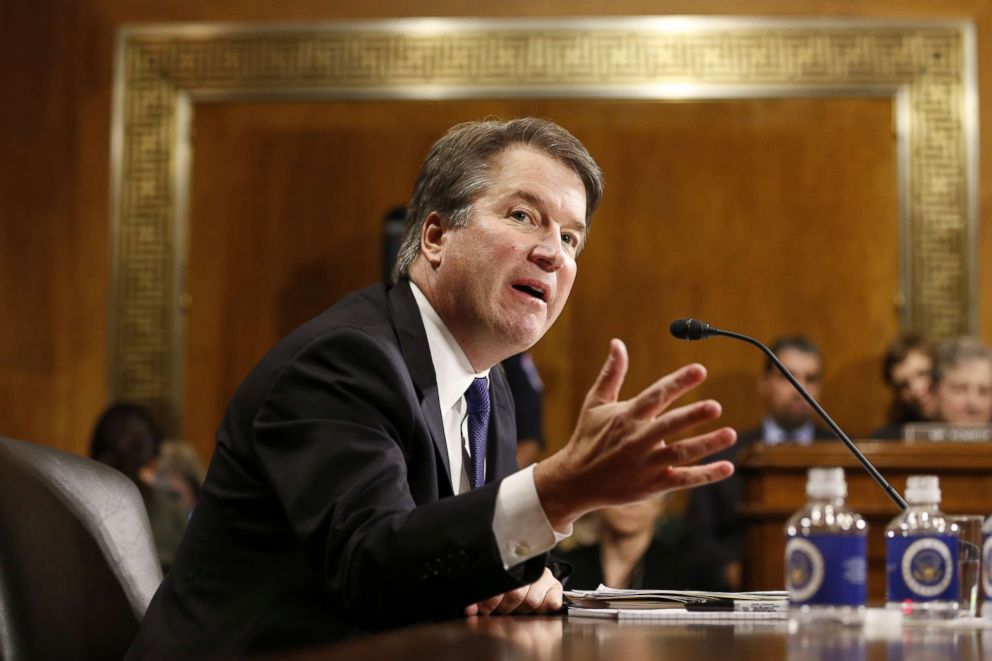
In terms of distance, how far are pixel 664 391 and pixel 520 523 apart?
0.22 m

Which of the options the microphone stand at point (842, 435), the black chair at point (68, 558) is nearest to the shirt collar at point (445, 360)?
the microphone stand at point (842, 435)

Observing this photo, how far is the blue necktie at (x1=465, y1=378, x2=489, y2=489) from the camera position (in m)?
2.05

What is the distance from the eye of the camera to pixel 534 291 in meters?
2.13

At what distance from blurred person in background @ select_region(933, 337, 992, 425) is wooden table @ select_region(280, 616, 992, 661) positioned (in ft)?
13.1

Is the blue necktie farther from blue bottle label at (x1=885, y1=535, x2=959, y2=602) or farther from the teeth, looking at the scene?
blue bottle label at (x1=885, y1=535, x2=959, y2=602)

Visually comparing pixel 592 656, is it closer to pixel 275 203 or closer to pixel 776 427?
pixel 776 427

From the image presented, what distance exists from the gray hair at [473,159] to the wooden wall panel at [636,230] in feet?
13.7

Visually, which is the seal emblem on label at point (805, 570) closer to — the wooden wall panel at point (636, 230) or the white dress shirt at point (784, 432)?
the white dress shirt at point (784, 432)

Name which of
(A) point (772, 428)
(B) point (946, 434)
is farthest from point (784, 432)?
(B) point (946, 434)

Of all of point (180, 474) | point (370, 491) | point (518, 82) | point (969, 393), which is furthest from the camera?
point (518, 82)

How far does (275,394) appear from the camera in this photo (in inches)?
67.9

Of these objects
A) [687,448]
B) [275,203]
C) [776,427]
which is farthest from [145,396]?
[687,448]

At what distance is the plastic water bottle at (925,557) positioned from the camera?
5.15 ft

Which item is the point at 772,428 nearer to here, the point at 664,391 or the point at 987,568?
the point at 987,568
